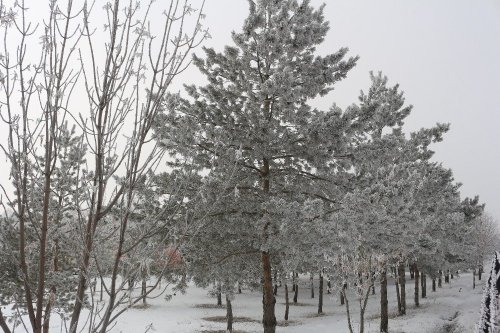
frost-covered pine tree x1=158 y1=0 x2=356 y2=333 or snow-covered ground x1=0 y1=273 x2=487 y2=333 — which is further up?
frost-covered pine tree x1=158 y1=0 x2=356 y2=333

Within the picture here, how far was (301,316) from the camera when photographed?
98.1 feet

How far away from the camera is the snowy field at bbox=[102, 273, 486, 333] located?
20562 millimetres

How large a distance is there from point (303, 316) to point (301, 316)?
0.50ft

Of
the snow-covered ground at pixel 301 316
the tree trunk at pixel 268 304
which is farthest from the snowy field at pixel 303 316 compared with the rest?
the tree trunk at pixel 268 304

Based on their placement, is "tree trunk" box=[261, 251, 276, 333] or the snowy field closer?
"tree trunk" box=[261, 251, 276, 333]

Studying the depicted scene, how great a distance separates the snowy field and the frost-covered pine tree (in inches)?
348

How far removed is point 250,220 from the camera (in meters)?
10.2

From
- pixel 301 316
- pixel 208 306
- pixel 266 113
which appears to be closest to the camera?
pixel 266 113

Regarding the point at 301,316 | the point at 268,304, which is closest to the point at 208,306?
the point at 301,316

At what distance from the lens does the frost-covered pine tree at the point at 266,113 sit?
930cm

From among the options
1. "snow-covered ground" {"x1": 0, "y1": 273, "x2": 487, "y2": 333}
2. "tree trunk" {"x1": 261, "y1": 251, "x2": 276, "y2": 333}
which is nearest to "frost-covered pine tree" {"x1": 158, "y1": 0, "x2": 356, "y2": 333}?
"tree trunk" {"x1": 261, "y1": 251, "x2": 276, "y2": 333}

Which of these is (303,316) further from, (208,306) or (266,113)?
(266,113)

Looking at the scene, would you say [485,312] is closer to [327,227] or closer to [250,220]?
[327,227]

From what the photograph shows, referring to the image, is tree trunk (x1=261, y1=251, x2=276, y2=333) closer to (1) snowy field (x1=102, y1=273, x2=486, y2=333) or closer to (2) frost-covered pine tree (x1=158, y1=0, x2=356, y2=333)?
(2) frost-covered pine tree (x1=158, y1=0, x2=356, y2=333)
